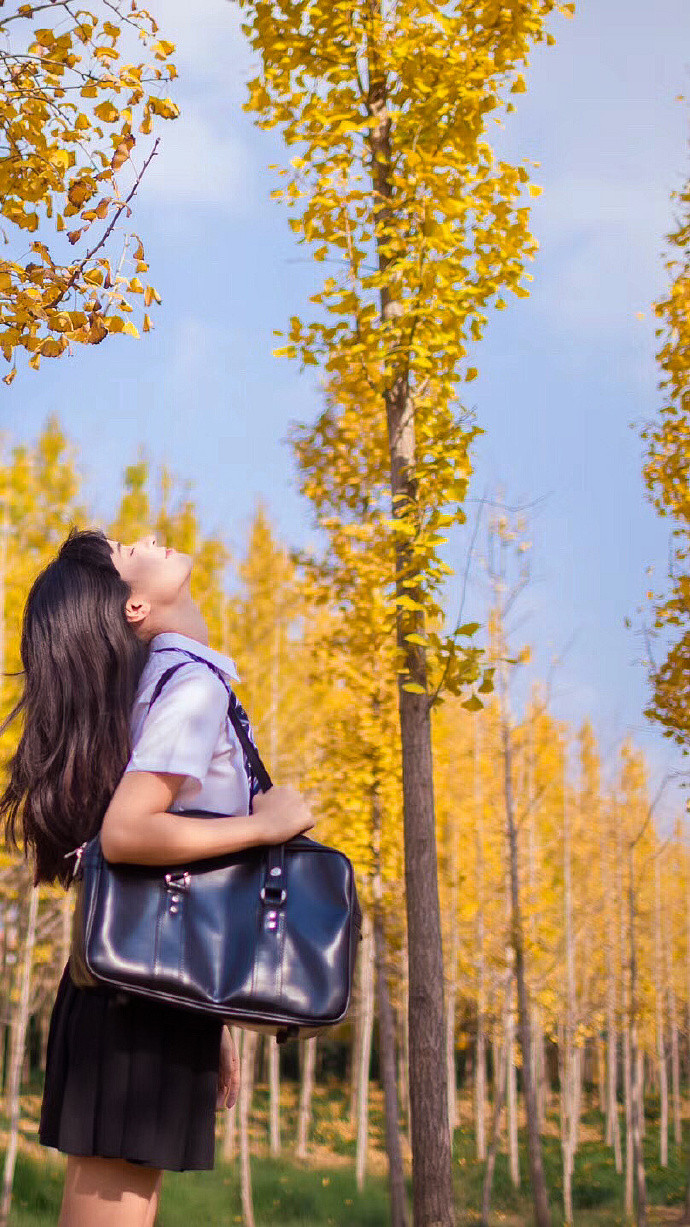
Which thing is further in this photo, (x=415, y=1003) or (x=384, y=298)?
(x=384, y=298)

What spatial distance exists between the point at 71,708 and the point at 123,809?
259mm

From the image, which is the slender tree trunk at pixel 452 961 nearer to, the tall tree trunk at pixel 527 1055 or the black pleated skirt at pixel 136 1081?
the tall tree trunk at pixel 527 1055

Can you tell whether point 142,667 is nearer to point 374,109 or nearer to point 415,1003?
point 415,1003

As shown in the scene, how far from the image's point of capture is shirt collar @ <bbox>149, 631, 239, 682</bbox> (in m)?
1.99

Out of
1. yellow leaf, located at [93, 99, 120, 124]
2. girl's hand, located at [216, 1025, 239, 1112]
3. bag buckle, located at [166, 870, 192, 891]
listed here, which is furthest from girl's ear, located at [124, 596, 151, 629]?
yellow leaf, located at [93, 99, 120, 124]

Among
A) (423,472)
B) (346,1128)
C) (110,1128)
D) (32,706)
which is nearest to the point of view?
(110,1128)

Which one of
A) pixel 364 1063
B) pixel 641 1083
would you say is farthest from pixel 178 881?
pixel 641 1083

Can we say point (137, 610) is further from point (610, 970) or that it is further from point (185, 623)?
point (610, 970)

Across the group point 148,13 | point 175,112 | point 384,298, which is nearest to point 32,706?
point 175,112

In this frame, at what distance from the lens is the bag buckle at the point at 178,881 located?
1.71 metres

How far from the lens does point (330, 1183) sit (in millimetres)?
18031

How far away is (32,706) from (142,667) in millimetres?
193

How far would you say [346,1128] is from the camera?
2677 cm

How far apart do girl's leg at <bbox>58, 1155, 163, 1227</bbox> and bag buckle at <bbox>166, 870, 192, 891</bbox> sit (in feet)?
1.42
